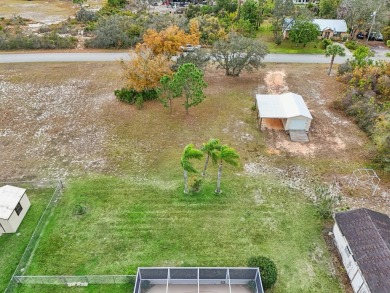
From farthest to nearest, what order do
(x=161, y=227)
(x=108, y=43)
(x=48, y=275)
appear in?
(x=108, y=43) → (x=161, y=227) → (x=48, y=275)

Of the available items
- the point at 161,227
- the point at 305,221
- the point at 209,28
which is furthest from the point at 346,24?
the point at 161,227

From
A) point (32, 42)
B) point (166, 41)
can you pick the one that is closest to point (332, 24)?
point (166, 41)

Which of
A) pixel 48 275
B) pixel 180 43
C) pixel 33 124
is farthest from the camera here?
pixel 180 43

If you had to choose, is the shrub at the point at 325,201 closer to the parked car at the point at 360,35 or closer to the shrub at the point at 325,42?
the shrub at the point at 325,42

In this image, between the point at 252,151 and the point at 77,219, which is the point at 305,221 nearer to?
the point at 252,151

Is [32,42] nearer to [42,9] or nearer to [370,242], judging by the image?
[42,9]

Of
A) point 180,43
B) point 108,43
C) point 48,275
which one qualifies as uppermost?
point 180,43
